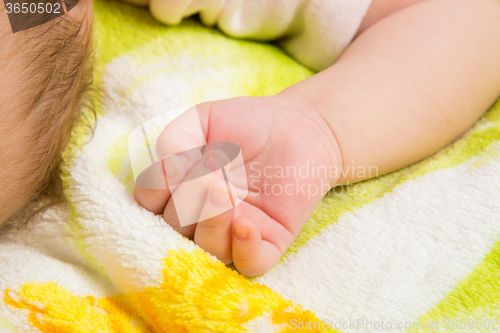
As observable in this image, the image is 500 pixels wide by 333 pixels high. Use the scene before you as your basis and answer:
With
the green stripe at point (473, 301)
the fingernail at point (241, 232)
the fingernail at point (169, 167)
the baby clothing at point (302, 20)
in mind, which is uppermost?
the baby clothing at point (302, 20)

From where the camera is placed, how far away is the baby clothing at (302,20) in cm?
66

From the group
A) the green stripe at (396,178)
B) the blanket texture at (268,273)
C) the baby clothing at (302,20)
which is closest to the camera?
A: the blanket texture at (268,273)

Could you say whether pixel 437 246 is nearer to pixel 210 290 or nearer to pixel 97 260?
pixel 210 290

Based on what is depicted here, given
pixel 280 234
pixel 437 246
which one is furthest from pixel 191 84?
pixel 437 246

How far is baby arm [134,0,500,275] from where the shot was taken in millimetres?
424

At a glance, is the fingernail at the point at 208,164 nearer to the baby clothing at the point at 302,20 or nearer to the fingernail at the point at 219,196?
the fingernail at the point at 219,196

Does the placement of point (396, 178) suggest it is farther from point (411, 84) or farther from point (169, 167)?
point (169, 167)

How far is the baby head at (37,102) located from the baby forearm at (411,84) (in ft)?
0.99

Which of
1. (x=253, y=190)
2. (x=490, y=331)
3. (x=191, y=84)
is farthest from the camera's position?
(x=191, y=84)

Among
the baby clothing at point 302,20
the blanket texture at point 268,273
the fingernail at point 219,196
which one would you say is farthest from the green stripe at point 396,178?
the baby clothing at point 302,20

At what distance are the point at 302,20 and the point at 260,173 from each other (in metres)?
0.37

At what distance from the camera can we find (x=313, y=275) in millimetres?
417

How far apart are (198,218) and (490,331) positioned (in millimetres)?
316

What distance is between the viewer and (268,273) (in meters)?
0.42
